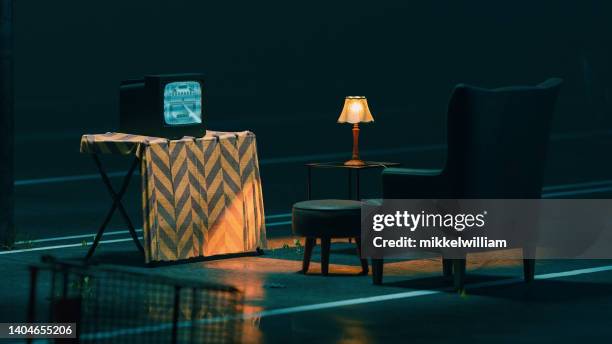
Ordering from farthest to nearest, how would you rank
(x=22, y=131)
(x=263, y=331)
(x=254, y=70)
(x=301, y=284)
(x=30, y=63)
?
(x=254, y=70)
(x=30, y=63)
(x=22, y=131)
(x=301, y=284)
(x=263, y=331)

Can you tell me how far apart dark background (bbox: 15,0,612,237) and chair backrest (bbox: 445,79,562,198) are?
1264cm

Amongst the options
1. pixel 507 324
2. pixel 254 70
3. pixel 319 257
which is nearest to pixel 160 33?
pixel 254 70

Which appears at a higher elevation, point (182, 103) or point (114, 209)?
point (182, 103)

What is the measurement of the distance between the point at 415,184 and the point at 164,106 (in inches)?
89.6

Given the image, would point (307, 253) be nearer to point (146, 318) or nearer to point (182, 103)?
point (182, 103)

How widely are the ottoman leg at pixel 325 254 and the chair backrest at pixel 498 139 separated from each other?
114 cm

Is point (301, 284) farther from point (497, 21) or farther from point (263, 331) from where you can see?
point (497, 21)

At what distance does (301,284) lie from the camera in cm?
1280

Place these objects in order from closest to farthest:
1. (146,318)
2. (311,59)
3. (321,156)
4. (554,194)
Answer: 1. (146,318)
2. (554,194)
3. (321,156)
4. (311,59)

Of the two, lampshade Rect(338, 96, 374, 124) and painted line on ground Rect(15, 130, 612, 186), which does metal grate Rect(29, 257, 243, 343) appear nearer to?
lampshade Rect(338, 96, 374, 124)

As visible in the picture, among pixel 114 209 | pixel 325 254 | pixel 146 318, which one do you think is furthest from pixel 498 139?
pixel 114 209

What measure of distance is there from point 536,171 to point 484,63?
77.0ft

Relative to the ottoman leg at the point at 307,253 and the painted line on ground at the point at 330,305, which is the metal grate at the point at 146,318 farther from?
the ottoman leg at the point at 307,253

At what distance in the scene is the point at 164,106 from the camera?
1380cm
